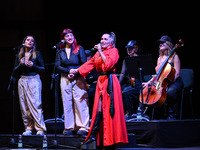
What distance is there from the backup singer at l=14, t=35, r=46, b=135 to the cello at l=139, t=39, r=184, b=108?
5.86ft

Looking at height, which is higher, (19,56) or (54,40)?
(54,40)

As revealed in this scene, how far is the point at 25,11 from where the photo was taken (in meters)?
8.96

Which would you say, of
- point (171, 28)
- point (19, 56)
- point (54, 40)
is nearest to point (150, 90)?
point (171, 28)

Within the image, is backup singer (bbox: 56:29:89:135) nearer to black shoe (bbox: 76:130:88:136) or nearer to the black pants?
black shoe (bbox: 76:130:88:136)

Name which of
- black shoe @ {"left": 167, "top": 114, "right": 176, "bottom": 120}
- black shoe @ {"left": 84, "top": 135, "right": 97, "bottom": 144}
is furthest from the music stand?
black shoe @ {"left": 84, "top": 135, "right": 97, "bottom": 144}

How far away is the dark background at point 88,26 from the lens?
7023mm

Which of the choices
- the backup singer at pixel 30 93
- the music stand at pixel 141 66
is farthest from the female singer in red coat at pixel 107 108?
the backup singer at pixel 30 93

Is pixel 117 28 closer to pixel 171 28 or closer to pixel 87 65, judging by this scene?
pixel 171 28

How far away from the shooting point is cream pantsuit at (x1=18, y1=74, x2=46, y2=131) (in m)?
5.52

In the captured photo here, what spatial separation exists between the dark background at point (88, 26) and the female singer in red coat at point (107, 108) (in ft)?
8.66

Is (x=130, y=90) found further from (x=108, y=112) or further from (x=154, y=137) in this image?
(x=108, y=112)

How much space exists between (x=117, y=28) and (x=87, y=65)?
2914 mm

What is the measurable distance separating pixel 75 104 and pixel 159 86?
5.18ft

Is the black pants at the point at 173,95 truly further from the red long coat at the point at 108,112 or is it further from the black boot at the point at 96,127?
the black boot at the point at 96,127
